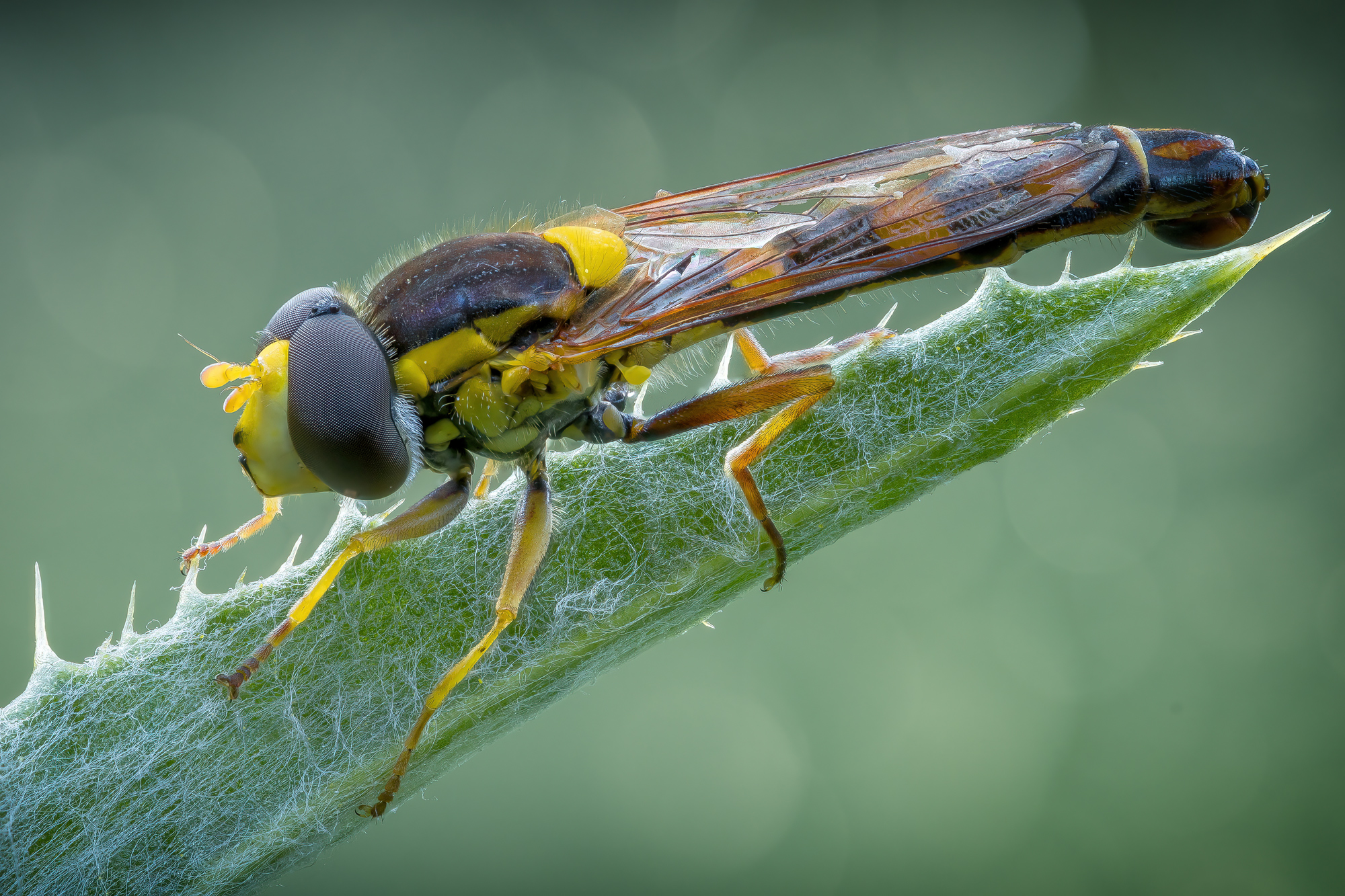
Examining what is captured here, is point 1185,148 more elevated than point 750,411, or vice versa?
point 1185,148

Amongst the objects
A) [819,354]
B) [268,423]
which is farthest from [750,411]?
[268,423]

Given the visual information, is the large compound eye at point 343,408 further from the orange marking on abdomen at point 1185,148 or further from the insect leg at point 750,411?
the orange marking on abdomen at point 1185,148

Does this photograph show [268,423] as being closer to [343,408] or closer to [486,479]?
[343,408]

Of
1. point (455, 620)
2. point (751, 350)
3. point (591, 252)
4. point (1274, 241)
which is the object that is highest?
point (591, 252)

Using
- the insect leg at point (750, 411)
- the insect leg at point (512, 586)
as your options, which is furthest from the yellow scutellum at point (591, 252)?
the insect leg at point (512, 586)

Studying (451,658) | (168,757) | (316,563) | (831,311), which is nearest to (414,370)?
(316,563)

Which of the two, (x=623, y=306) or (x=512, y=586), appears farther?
(x=623, y=306)

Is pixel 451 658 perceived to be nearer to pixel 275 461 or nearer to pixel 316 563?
pixel 316 563
